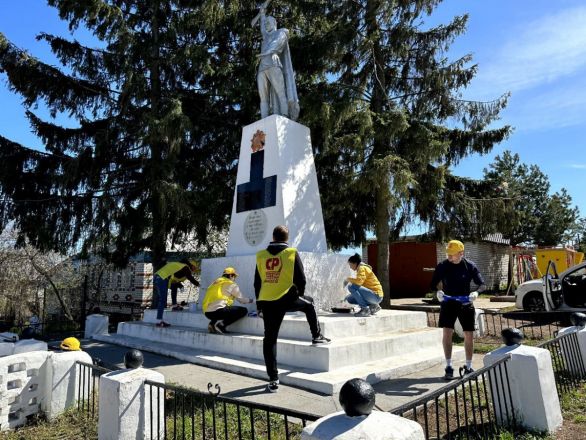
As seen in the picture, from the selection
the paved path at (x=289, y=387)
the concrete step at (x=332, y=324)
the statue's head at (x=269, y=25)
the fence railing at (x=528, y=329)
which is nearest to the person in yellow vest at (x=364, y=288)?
the concrete step at (x=332, y=324)

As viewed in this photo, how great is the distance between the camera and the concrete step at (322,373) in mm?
4711

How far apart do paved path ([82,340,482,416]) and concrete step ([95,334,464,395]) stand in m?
0.09

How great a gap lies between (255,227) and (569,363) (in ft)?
17.7

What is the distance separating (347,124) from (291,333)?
8.68 metres

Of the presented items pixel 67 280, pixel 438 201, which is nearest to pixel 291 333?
pixel 438 201

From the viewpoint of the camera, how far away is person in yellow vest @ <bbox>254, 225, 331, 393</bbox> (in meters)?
4.50

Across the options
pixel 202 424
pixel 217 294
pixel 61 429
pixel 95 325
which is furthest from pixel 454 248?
pixel 95 325

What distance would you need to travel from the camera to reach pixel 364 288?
270 inches

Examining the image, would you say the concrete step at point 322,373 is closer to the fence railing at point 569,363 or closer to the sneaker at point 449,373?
the sneaker at point 449,373

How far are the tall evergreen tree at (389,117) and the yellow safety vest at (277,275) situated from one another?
25.2 feet

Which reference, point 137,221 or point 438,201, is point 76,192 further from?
point 438,201

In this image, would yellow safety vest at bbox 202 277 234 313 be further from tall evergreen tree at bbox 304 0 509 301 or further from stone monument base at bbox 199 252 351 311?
tall evergreen tree at bbox 304 0 509 301

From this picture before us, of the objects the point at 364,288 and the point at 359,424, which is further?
the point at 364,288

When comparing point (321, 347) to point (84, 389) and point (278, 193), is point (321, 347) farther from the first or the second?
point (278, 193)
